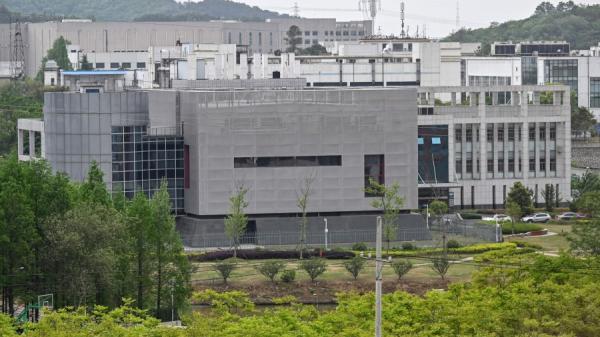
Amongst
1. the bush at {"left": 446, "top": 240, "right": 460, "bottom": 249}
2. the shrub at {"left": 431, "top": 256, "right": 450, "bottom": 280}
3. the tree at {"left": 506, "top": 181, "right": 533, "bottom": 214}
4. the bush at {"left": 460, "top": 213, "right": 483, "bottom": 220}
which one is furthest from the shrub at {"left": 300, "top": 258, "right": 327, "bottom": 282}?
the tree at {"left": 506, "top": 181, "right": 533, "bottom": 214}

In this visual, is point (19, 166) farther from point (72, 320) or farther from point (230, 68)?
point (230, 68)

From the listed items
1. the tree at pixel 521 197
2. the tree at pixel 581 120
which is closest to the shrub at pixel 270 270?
the tree at pixel 521 197

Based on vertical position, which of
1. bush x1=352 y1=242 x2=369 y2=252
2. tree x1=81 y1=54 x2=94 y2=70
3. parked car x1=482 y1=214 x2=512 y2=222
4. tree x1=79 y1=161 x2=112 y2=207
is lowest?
bush x1=352 y1=242 x2=369 y2=252

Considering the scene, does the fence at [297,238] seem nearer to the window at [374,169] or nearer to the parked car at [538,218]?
the window at [374,169]

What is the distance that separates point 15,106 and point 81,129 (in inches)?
1849

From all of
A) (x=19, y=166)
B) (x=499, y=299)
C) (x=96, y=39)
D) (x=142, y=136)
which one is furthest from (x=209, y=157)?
(x=96, y=39)

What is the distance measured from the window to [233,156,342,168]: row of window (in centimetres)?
139

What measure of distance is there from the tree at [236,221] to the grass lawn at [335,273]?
8.16ft

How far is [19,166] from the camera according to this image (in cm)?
5553

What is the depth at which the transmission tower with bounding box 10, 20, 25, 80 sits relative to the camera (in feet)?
534

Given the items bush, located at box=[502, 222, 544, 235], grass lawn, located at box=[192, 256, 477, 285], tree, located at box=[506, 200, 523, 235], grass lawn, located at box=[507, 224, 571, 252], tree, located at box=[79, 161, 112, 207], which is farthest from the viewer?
tree, located at box=[506, 200, 523, 235]

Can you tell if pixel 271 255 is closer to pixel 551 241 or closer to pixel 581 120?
pixel 551 241

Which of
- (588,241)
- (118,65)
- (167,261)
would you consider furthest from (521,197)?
(118,65)

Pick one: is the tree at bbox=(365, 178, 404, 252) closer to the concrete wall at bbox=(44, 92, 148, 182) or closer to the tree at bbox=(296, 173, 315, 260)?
the tree at bbox=(296, 173, 315, 260)
